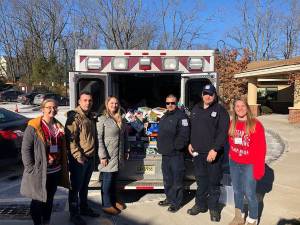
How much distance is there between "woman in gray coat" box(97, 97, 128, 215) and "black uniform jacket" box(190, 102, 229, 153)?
103 centimetres

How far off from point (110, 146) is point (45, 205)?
46.6 inches

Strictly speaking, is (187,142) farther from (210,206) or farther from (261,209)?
(261,209)

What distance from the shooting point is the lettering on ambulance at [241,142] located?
5090 mm

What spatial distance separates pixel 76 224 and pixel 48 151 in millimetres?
1263

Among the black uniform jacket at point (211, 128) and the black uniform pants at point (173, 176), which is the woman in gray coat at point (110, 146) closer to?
the black uniform pants at point (173, 176)

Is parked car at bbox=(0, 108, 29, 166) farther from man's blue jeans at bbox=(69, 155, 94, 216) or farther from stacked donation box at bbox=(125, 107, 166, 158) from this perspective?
man's blue jeans at bbox=(69, 155, 94, 216)

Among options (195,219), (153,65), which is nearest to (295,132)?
(153,65)

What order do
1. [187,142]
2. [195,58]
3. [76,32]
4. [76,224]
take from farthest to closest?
[76,32] → [195,58] → [187,142] → [76,224]

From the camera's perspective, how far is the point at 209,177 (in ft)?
18.8

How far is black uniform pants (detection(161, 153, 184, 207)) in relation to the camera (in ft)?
19.5

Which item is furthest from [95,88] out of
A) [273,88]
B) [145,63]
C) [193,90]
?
[273,88]

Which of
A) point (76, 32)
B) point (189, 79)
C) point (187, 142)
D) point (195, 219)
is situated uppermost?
point (76, 32)

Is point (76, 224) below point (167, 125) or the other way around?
below

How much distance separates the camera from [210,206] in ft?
18.8
